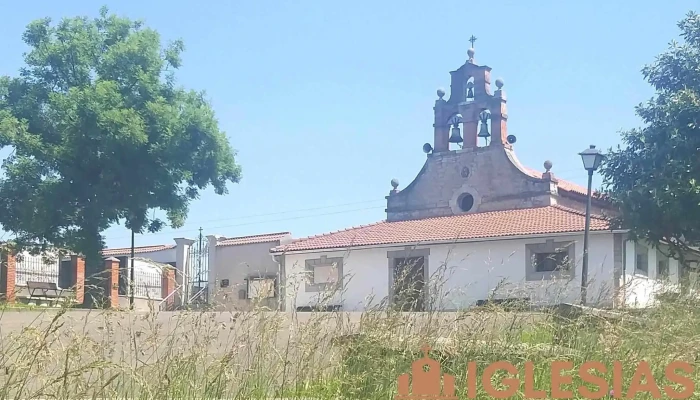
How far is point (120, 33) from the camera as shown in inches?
910

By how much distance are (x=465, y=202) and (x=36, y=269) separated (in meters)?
17.4

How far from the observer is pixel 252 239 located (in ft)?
104

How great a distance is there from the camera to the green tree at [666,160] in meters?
12.6

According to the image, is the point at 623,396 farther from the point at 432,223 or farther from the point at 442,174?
the point at 442,174

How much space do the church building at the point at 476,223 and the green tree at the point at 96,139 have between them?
4355mm

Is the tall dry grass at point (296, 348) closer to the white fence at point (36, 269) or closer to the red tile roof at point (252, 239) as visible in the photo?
the white fence at point (36, 269)

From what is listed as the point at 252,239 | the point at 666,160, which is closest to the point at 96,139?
the point at 252,239

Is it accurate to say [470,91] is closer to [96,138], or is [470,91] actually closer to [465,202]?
[465,202]

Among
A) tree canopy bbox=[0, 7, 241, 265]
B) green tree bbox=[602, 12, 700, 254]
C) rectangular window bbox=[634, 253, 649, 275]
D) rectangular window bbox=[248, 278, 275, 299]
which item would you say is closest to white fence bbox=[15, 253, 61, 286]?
tree canopy bbox=[0, 7, 241, 265]

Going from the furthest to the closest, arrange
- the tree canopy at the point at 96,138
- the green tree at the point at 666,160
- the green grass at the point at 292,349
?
the tree canopy at the point at 96,138
the green tree at the point at 666,160
the green grass at the point at 292,349

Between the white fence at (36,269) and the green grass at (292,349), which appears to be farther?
the white fence at (36,269)

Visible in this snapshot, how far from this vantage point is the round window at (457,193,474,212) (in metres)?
33.5

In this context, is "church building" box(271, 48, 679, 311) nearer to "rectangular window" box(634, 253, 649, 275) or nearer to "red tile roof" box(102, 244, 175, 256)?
"rectangular window" box(634, 253, 649, 275)

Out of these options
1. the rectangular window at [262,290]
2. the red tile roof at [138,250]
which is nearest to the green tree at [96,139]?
the red tile roof at [138,250]
